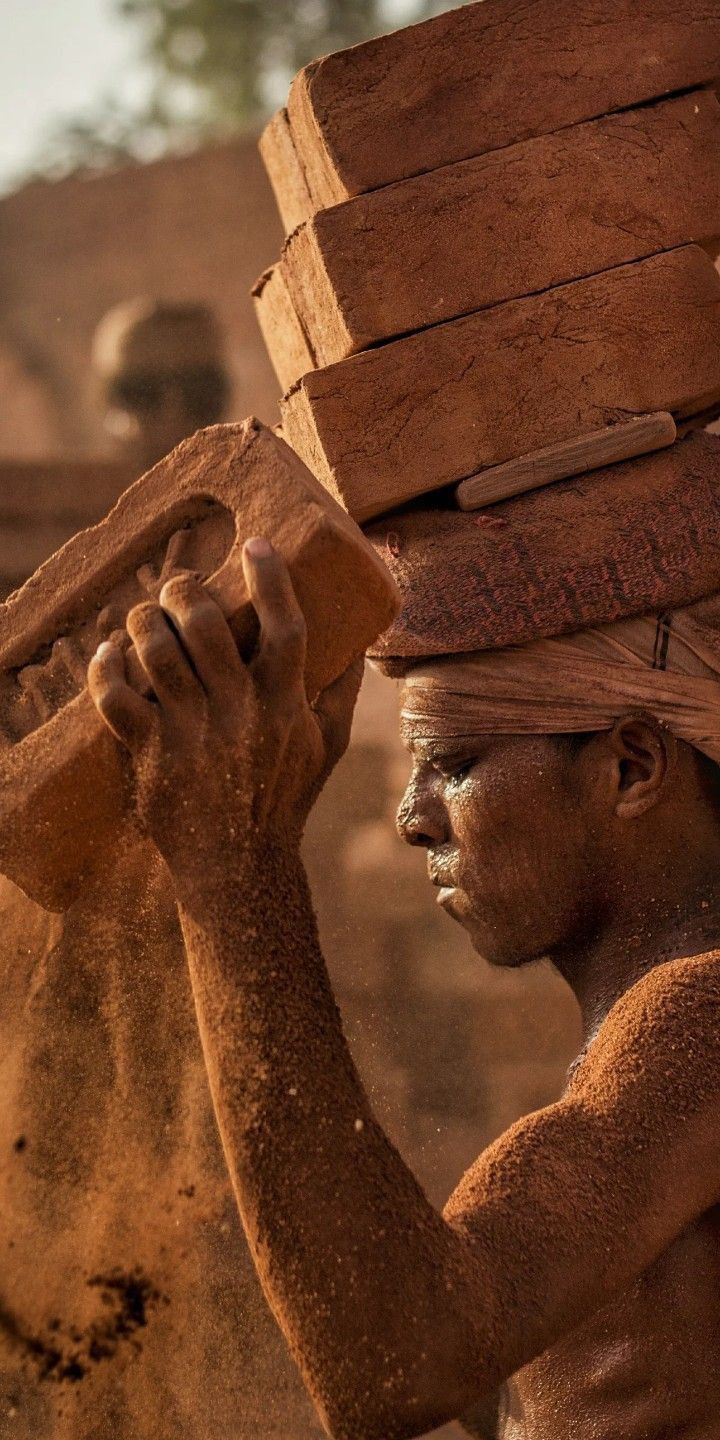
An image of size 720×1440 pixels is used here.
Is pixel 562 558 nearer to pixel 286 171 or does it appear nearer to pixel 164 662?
pixel 164 662

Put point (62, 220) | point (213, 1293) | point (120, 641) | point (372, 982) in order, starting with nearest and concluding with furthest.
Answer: point (120, 641) → point (213, 1293) → point (372, 982) → point (62, 220)

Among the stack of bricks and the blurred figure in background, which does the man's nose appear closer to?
the stack of bricks

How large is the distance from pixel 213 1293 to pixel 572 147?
2.35m

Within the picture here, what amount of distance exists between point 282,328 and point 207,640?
1210 millimetres

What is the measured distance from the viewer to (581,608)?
2693 millimetres

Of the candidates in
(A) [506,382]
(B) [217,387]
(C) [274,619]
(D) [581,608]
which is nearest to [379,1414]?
(C) [274,619]

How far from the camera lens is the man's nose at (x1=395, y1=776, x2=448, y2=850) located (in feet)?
9.29

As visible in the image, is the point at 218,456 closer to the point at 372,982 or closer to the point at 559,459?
the point at 559,459

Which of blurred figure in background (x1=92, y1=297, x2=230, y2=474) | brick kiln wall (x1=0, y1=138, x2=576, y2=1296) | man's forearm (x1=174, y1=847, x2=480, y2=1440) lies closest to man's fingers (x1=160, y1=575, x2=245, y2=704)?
man's forearm (x1=174, y1=847, x2=480, y2=1440)

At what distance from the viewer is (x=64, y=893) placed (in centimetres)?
248

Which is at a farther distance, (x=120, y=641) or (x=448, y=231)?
(x=448, y=231)

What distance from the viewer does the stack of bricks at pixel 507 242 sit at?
2789mm

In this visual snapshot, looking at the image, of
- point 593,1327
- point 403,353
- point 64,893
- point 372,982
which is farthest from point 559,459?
point 372,982

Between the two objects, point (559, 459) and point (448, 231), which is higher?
point (448, 231)
